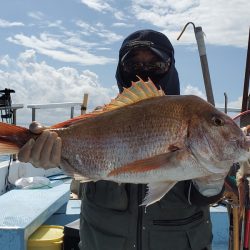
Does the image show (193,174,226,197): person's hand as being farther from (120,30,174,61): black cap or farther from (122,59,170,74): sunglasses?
(120,30,174,61): black cap

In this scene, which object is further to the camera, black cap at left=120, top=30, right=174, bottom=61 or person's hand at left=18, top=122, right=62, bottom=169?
black cap at left=120, top=30, right=174, bottom=61

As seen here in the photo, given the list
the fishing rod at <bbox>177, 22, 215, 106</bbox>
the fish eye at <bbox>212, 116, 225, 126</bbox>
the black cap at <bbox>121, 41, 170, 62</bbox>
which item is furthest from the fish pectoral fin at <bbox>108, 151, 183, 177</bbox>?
the fishing rod at <bbox>177, 22, 215, 106</bbox>

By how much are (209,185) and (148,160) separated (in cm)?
60

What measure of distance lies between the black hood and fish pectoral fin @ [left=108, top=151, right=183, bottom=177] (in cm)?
118

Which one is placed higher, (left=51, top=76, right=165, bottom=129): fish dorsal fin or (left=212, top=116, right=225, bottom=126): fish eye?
(left=51, top=76, right=165, bottom=129): fish dorsal fin

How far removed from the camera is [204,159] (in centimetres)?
234

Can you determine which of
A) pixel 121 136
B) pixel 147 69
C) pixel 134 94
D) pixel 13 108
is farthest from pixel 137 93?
pixel 13 108

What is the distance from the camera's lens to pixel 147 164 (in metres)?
2.29

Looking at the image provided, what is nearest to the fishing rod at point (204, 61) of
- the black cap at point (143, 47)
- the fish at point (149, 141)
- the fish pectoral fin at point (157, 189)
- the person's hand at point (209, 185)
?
the black cap at point (143, 47)

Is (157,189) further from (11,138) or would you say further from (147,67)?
(147,67)

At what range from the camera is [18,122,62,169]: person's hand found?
2.49m

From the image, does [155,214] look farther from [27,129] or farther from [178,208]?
[27,129]

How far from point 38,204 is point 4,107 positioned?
3308 mm

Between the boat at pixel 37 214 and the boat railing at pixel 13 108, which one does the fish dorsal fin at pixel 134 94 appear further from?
the boat railing at pixel 13 108
